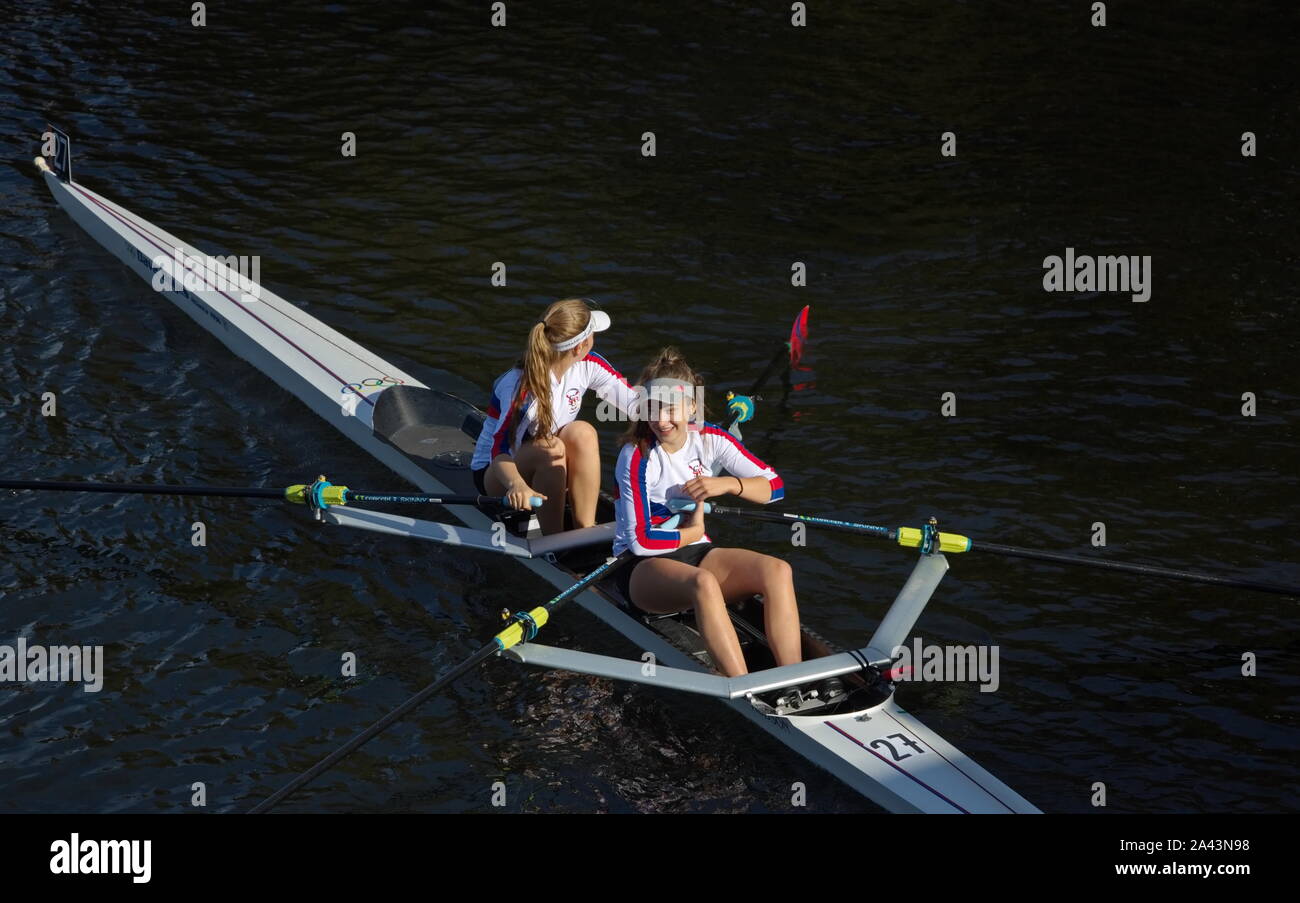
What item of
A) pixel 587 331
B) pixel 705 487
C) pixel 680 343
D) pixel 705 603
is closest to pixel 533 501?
pixel 587 331

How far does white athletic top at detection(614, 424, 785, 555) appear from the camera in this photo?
26.6ft

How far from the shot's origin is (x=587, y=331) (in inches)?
358

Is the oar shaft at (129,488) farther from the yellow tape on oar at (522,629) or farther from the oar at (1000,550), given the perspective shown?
the oar at (1000,550)

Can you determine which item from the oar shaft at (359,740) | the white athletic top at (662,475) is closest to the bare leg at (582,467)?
the white athletic top at (662,475)

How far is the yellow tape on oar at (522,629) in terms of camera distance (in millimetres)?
7922

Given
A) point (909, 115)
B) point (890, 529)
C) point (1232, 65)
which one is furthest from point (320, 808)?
point (1232, 65)

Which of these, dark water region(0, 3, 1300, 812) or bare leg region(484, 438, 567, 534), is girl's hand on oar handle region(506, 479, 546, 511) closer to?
bare leg region(484, 438, 567, 534)

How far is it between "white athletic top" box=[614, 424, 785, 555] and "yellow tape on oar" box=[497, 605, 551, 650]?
29.3 inches

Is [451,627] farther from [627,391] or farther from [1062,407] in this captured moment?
[1062,407]

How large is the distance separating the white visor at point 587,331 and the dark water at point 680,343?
190cm

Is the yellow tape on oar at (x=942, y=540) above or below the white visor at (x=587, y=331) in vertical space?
below

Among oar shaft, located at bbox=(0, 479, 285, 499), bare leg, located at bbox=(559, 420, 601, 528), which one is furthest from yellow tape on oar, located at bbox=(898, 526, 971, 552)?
oar shaft, located at bbox=(0, 479, 285, 499)

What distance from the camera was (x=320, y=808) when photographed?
7.79 metres

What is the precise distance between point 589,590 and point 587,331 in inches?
69.7
